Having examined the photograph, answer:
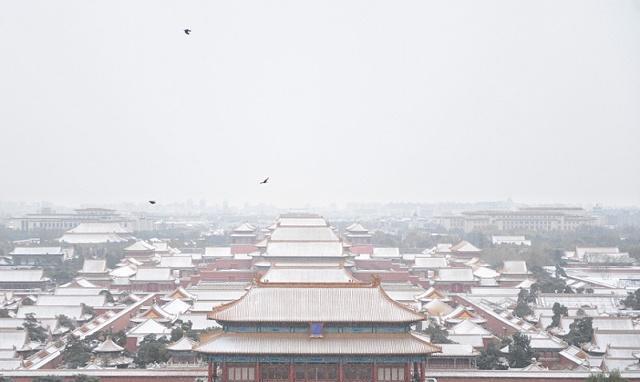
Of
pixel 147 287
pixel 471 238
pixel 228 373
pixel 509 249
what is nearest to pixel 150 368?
pixel 228 373

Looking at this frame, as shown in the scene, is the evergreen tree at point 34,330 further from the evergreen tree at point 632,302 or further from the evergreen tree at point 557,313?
the evergreen tree at point 632,302

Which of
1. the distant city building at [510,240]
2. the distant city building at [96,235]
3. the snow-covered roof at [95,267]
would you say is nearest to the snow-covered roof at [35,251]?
the snow-covered roof at [95,267]

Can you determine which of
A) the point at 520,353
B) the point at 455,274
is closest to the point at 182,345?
the point at 520,353

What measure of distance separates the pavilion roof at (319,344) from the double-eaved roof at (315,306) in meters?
0.52

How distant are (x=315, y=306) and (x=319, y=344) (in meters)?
1.24

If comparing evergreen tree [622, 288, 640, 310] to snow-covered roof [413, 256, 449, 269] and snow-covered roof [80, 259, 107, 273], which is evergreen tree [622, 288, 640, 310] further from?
snow-covered roof [80, 259, 107, 273]

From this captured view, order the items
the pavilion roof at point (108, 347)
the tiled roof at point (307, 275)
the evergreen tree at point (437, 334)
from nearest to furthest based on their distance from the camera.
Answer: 1. the pavilion roof at point (108, 347)
2. the evergreen tree at point (437, 334)
3. the tiled roof at point (307, 275)

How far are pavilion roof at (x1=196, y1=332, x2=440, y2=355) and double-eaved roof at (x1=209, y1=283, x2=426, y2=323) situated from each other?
524 mm

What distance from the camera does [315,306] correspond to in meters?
26.7

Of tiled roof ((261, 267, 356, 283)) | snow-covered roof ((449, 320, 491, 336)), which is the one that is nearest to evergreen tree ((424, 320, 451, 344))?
snow-covered roof ((449, 320, 491, 336))

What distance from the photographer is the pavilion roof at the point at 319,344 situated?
84.1ft

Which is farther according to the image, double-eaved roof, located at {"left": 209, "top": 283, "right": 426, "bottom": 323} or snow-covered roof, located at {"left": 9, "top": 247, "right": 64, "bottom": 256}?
snow-covered roof, located at {"left": 9, "top": 247, "right": 64, "bottom": 256}

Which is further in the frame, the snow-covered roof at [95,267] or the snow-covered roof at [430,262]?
the snow-covered roof at [430,262]

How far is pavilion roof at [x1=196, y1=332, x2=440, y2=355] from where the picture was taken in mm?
25641
